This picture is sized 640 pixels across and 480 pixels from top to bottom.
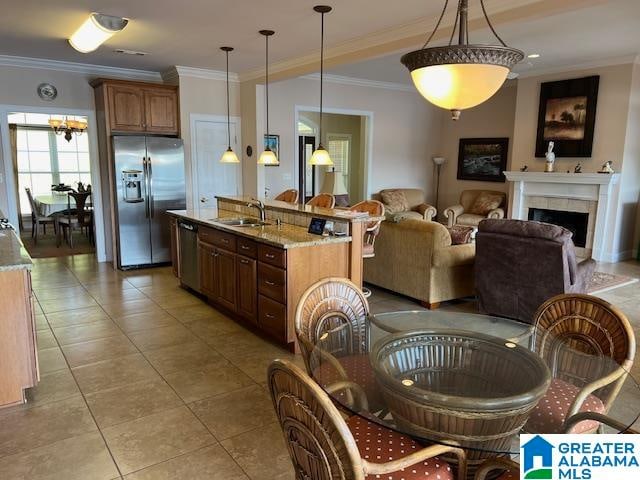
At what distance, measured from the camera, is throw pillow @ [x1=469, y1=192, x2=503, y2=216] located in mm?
8362

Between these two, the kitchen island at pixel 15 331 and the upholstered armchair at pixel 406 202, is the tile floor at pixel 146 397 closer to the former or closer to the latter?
the kitchen island at pixel 15 331

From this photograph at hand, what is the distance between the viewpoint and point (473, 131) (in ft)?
30.0

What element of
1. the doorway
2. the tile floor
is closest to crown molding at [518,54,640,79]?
the tile floor

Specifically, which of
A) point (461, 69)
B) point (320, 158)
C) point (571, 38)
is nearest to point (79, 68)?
point (320, 158)

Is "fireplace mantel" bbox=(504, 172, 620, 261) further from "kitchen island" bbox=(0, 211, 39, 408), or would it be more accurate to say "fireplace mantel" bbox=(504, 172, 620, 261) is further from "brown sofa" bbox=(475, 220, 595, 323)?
"kitchen island" bbox=(0, 211, 39, 408)

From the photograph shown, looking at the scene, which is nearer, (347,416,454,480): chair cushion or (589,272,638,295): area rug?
(347,416,454,480): chair cushion

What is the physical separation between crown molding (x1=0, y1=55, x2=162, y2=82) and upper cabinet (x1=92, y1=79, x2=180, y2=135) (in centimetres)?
30

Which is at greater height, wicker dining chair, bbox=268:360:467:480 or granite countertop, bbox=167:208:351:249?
granite countertop, bbox=167:208:351:249

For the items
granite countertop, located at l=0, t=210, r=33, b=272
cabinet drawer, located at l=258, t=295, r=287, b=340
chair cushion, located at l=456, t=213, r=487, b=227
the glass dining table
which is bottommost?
cabinet drawer, located at l=258, t=295, r=287, b=340

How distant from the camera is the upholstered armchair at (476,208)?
829 cm

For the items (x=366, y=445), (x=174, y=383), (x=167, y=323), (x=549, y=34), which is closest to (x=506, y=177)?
(x=549, y=34)

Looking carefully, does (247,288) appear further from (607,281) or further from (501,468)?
(607,281)

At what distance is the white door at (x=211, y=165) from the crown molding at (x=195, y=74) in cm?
60

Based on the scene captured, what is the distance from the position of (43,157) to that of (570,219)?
1046 centimetres
